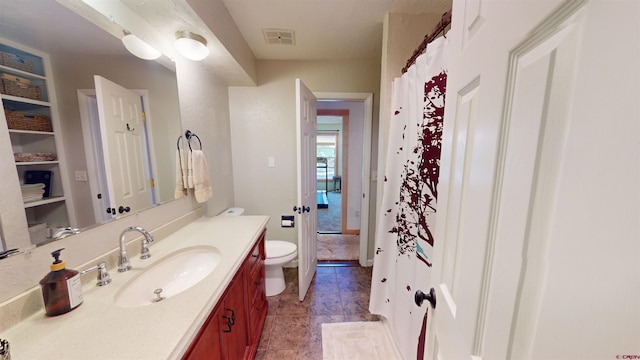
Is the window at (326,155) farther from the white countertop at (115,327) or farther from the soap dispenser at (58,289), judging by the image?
the soap dispenser at (58,289)

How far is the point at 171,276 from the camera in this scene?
111 cm

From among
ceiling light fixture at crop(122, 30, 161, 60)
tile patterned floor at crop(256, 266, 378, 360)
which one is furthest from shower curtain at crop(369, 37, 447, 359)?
ceiling light fixture at crop(122, 30, 161, 60)

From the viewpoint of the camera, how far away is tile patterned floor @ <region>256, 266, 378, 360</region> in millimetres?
1541

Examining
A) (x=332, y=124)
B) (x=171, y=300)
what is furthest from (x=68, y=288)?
(x=332, y=124)

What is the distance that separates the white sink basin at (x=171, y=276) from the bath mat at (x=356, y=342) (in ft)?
3.34

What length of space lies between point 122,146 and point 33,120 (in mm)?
336

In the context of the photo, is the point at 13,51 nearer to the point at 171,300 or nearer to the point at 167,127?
the point at 167,127

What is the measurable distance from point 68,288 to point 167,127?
0.99 metres

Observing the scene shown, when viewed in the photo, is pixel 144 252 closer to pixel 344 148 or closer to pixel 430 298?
pixel 430 298

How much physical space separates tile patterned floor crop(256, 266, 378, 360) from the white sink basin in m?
0.80

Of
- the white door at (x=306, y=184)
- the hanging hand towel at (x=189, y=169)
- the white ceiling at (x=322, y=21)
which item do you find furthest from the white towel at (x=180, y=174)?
the white ceiling at (x=322, y=21)

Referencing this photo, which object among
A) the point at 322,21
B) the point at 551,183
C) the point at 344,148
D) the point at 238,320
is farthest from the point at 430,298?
the point at 344,148

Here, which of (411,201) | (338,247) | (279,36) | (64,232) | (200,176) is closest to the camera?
(64,232)

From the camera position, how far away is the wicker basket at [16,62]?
0.69m
